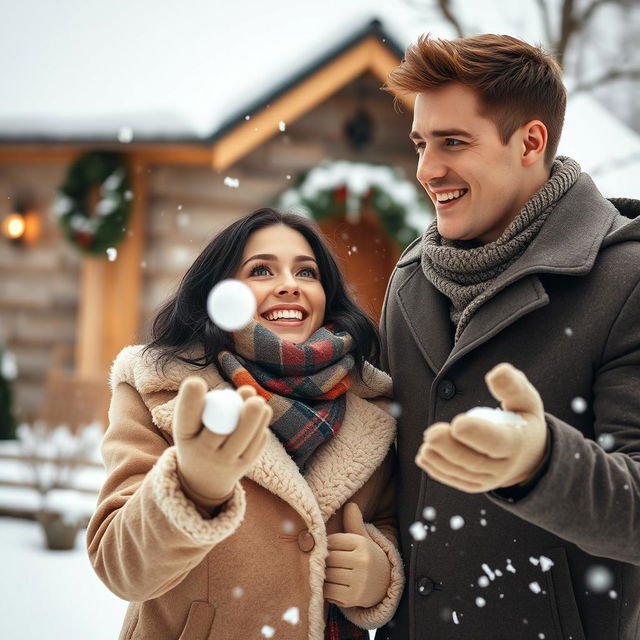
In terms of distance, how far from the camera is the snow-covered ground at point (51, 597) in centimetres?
390

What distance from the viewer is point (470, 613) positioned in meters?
1.76

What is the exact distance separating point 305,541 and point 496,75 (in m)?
1.13

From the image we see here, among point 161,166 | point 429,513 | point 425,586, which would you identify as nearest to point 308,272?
point 429,513

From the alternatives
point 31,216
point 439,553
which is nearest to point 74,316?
point 31,216

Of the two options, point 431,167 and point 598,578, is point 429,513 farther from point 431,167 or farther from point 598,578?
point 431,167

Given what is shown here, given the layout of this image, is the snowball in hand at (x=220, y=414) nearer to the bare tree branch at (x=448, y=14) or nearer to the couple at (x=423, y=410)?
the couple at (x=423, y=410)

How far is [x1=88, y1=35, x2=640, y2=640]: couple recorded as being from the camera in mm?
1556

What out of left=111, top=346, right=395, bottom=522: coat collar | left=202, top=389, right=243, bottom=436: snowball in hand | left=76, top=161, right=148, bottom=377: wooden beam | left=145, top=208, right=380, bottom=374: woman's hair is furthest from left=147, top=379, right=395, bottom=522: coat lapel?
left=76, top=161, right=148, bottom=377: wooden beam

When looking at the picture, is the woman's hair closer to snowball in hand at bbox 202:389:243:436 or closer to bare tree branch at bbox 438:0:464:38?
snowball in hand at bbox 202:389:243:436

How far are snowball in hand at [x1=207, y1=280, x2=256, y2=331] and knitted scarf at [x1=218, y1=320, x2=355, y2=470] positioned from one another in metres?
0.03

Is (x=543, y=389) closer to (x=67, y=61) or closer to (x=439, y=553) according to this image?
(x=439, y=553)

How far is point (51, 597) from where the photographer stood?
14.1 ft

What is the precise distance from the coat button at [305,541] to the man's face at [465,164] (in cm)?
77

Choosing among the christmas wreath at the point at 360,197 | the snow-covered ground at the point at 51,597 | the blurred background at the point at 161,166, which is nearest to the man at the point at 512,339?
the snow-covered ground at the point at 51,597
